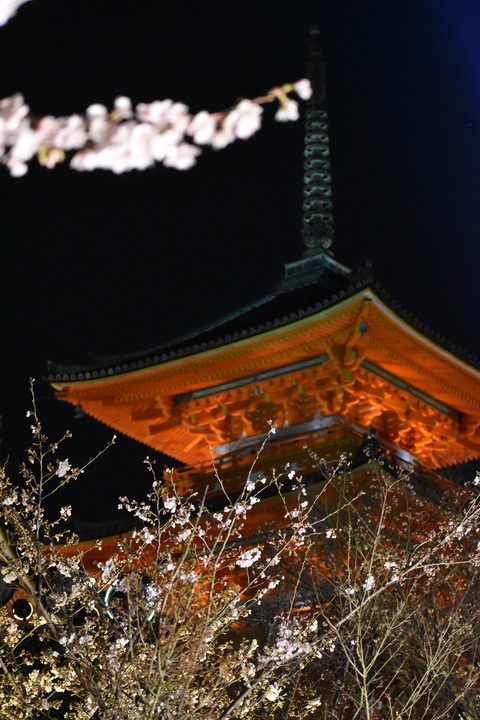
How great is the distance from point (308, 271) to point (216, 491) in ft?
14.9

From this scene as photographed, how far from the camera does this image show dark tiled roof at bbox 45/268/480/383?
15.2m

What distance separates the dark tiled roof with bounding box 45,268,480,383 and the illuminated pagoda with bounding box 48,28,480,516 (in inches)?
1.0

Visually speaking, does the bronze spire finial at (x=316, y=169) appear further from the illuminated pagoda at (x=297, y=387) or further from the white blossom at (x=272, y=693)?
the white blossom at (x=272, y=693)

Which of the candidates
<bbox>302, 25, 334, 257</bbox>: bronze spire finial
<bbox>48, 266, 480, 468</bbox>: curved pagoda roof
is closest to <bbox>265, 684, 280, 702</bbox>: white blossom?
<bbox>48, 266, 480, 468</bbox>: curved pagoda roof

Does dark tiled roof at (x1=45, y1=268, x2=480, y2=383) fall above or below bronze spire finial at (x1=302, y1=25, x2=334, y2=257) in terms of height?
below

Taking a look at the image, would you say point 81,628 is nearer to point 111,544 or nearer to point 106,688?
point 106,688

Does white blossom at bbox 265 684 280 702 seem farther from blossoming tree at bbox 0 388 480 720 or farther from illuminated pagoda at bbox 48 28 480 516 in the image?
illuminated pagoda at bbox 48 28 480 516

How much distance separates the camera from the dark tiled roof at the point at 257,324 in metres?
15.2

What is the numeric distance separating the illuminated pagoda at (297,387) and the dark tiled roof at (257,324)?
26 millimetres

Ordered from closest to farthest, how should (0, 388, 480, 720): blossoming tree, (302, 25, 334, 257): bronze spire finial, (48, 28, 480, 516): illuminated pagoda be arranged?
(0, 388, 480, 720): blossoming tree < (48, 28, 480, 516): illuminated pagoda < (302, 25, 334, 257): bronze spire finial

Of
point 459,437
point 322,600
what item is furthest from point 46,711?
point 459,437

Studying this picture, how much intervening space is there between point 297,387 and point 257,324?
118 centimetres

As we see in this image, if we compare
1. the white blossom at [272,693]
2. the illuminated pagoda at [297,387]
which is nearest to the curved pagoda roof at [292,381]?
the illuminated pagoda at [297,387]

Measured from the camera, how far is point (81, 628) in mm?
7633
